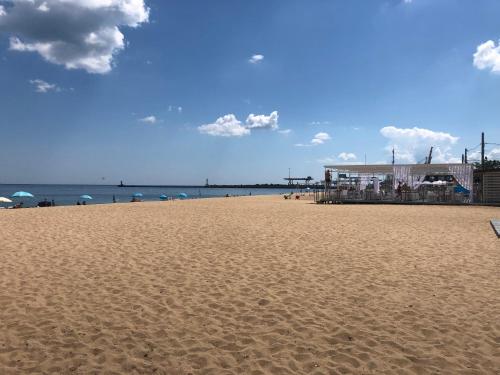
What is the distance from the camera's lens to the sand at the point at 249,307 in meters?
3.56

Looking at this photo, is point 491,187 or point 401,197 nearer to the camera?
point 491,187

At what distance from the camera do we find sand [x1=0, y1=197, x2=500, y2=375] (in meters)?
3.56

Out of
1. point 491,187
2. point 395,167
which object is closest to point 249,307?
point 395,167

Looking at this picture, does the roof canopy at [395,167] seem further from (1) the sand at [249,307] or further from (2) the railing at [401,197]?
(1) the sand at [249,307]

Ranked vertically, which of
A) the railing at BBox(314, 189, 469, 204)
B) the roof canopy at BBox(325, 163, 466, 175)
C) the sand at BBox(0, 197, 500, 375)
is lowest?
the sand at BBox(0, 197, 500, 375)

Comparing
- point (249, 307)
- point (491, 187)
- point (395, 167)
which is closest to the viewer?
point (249, 307)

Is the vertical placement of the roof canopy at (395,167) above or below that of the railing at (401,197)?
above

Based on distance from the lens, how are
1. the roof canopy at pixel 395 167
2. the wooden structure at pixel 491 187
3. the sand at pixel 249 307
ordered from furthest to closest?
the roof canopy at pixel 395 167
the wooden structure at pixel 491 187
the sand at pixel 249 307

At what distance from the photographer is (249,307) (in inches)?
196

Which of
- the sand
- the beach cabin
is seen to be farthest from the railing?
the sand

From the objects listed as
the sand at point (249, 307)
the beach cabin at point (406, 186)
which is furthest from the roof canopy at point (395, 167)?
the sand at point (249, 307)

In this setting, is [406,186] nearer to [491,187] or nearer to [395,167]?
[395,167]

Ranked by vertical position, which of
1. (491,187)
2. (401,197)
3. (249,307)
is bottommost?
(249,307)

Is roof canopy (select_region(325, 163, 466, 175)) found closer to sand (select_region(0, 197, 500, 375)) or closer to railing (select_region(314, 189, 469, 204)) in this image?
railing (select_region(314, 189, 469, 204))
